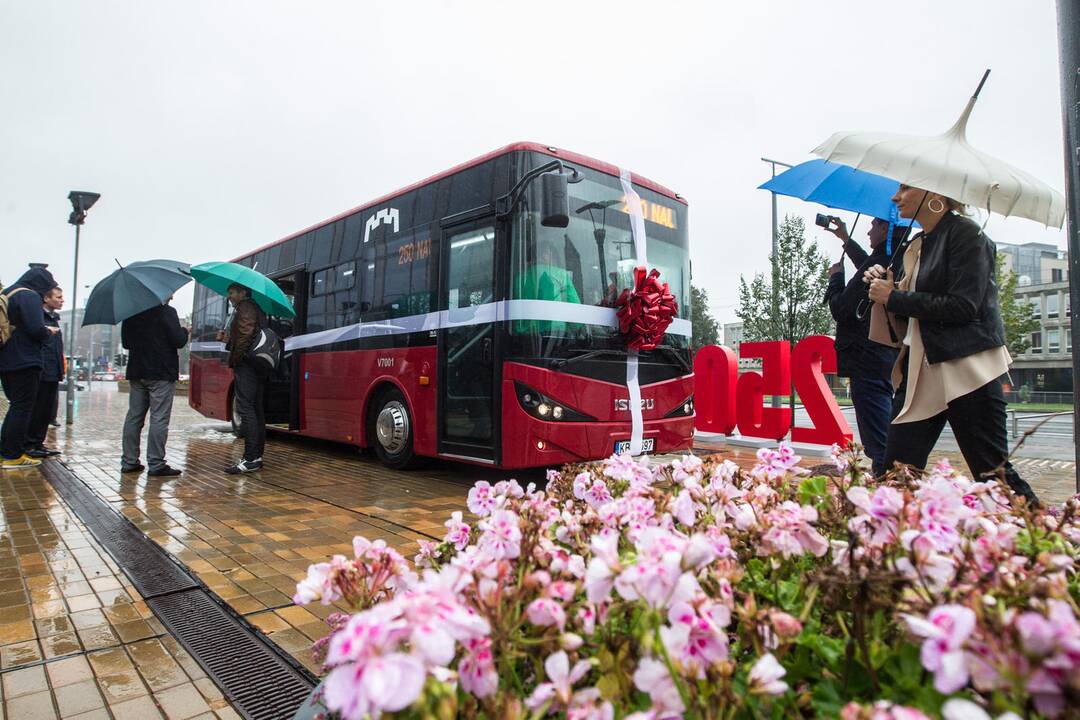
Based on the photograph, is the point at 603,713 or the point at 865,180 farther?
the point at 865,180

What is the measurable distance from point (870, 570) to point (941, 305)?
232 cm

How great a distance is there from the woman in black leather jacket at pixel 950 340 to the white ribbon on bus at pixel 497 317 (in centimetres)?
309

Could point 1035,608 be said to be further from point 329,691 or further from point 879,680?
point 329,691

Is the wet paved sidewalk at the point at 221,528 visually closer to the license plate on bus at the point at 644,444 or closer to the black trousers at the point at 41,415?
the black trousers at the point at 41,415

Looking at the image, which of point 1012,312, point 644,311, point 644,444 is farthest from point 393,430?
point 1012,312

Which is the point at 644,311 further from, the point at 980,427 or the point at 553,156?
the point at 980,427

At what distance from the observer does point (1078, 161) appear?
3127mm

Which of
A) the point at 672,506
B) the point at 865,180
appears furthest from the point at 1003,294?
the point at 672,506

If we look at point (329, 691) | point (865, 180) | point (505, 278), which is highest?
point (865, 180)

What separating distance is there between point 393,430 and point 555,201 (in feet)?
11.0

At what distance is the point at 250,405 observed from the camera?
6996mm

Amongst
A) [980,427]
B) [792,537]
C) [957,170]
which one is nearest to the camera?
[792,537]

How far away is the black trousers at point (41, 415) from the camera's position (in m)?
7.83

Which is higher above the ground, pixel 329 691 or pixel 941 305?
pixel 941 305
